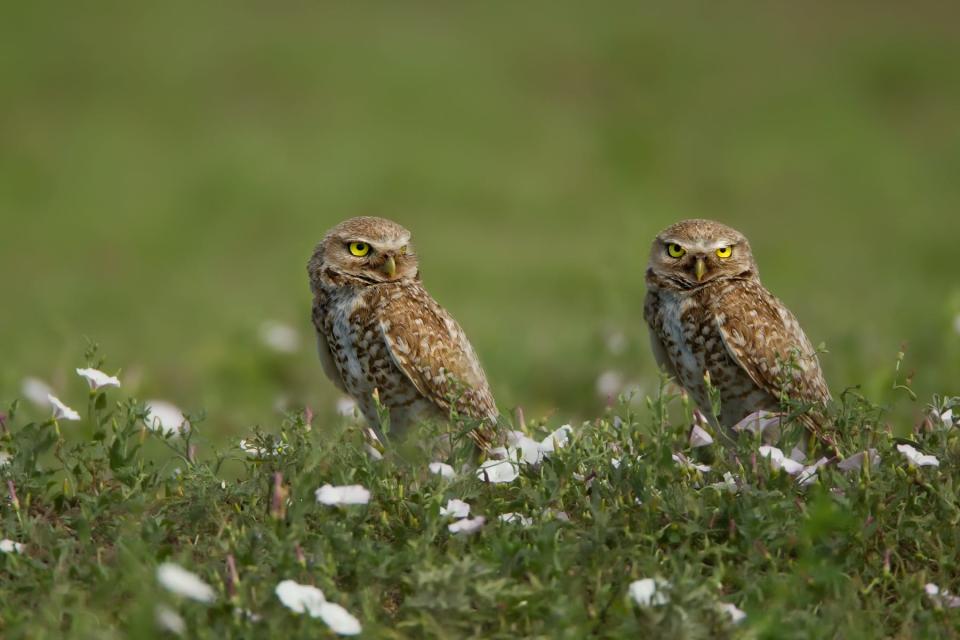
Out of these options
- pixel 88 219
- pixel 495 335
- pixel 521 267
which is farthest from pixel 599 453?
pixel 88 219

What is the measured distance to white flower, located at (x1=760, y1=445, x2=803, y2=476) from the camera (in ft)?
12.7

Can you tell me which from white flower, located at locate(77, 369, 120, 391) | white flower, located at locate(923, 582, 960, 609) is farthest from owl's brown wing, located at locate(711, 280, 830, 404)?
white flower, located at locate(77, 369, 120, 391)

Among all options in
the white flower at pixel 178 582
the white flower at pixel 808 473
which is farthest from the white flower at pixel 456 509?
the white flower at pixel 808 473

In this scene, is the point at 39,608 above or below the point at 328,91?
below

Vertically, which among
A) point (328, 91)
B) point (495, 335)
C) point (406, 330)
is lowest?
point (495, 335)

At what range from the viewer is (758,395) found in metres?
5.14

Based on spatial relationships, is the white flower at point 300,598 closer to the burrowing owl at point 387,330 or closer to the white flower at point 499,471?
the white flower at point 499,471

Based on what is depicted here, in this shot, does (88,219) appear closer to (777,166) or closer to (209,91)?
(209,91)

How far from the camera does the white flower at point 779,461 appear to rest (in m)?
3.87

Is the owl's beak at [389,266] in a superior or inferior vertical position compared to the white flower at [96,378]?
superior

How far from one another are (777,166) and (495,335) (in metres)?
5.76

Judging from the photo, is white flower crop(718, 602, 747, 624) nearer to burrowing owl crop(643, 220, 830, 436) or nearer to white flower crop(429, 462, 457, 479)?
white flower crop(429, 462, 457, 479)

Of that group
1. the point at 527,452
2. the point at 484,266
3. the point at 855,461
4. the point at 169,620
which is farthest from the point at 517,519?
the point at 484,266

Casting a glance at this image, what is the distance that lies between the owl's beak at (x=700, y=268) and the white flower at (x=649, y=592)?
6.04 feet
